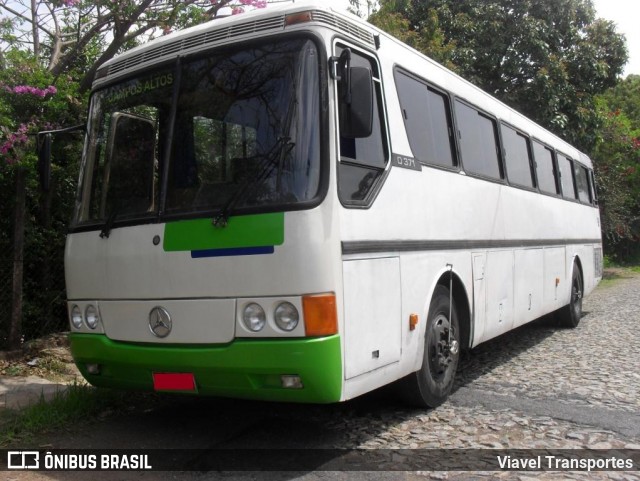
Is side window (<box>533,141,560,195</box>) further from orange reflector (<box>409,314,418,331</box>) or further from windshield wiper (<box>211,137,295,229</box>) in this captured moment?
windshield wiper (<box>211,137,295,229</box>)

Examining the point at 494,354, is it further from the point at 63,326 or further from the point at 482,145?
the point at 63,326

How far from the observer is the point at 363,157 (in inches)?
174

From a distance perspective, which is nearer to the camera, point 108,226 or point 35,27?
point 108,226

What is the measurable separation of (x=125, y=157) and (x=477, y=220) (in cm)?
339

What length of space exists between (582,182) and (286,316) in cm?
967

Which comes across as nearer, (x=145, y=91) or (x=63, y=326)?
(x=145, y=91)

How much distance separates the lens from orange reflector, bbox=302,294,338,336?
3801 millimetres

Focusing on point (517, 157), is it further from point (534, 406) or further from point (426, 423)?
point (426, 423)

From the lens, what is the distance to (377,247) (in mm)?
4410

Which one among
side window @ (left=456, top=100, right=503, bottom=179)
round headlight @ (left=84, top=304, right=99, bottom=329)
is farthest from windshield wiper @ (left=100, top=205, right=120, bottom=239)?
side window @ (left=456, top=100, right=503, bottom=179)

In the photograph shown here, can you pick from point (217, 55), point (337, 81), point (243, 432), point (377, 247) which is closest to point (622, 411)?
point (377, 247)

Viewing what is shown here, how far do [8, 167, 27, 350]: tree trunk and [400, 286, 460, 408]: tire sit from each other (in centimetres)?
463

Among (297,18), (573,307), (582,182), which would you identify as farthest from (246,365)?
(582,182)

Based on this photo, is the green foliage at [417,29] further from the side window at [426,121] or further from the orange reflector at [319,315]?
the orange reflector at [319,315]
